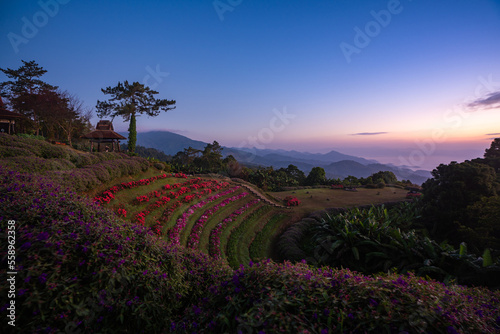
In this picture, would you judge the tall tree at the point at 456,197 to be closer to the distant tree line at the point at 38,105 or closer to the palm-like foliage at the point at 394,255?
the palm-like foliage at the point at 394,255

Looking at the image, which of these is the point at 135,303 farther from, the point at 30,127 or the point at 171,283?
the point at 30,127

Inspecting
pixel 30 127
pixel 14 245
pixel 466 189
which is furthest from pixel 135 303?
pixel 30 127

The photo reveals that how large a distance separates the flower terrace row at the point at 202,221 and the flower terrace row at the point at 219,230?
2.43 ft

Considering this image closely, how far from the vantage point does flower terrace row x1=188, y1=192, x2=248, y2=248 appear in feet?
34.8

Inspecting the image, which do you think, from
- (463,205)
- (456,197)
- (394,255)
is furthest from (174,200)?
(463,205)

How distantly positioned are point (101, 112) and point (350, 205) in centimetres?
3641

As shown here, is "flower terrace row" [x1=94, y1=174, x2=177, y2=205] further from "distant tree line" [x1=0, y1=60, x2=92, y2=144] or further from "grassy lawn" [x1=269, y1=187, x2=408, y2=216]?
"distant tree line" [x1=0, y1=60, x2=92, y2=144]

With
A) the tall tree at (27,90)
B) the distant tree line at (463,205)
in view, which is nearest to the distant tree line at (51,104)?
the tall tree at (27,90)

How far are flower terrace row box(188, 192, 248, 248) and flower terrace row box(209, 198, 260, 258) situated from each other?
2.43ft

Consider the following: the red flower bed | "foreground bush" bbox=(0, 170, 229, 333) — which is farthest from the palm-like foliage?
the red flower bed

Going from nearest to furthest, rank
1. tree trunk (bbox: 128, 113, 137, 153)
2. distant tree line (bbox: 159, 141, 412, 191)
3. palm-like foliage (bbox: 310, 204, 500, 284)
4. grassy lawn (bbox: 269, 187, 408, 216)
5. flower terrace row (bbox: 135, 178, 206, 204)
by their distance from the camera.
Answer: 1. palm-like foliage (bbox: 310, 204, 500, 284)
2. flower terrace row (bbox: 135, 178, 206, 204)
3. grassy lawn (bbox: 269, 187, 408, 216)
4. distant tree line (bbox: 159, 141, 412, 191)
5. tree trunk (bbox: 128, 113, 137, 153)

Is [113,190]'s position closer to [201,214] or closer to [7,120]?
[201,214]

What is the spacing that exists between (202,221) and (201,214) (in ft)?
3.49

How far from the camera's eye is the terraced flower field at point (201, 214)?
10562 millimetres
